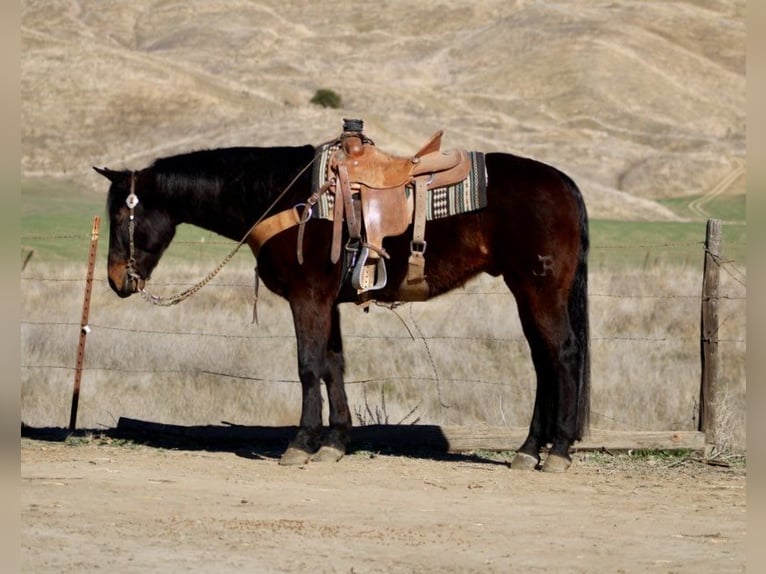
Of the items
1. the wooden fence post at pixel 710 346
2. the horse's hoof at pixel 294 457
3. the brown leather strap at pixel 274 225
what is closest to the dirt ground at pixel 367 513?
the horse's hoof at pixel 294 457

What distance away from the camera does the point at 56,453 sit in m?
9.01

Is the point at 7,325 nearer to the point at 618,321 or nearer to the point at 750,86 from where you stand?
the point at 750,86

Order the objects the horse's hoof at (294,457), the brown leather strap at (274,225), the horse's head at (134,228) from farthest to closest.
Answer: the horse's head at (134,228) < the horse's hoof at (294,457) < the brown leather strap at (274,225)

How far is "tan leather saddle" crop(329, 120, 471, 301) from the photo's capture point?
27.9 feet

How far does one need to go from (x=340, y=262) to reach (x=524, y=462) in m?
1.87

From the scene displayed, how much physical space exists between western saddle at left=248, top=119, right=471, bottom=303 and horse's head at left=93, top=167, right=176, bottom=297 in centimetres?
82

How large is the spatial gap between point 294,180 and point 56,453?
8.43 ft

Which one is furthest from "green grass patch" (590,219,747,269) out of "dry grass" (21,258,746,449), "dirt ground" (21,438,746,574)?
"dirt ground" (21,438,746,574)

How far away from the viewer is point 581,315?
345 inches

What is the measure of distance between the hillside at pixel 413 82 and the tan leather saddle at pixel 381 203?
3572cm

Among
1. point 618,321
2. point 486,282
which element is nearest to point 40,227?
point 486,282

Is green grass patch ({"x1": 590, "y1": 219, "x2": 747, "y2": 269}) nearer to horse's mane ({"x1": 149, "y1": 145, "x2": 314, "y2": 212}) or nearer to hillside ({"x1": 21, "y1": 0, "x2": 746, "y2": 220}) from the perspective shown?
hillside ({"x1": 21, "y1": 0, "x2": 746, "y2": 220})

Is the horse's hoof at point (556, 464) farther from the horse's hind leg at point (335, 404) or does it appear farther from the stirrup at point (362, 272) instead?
the stirrup at point (362, 272)

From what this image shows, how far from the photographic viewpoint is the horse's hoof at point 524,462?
8.74 metres
